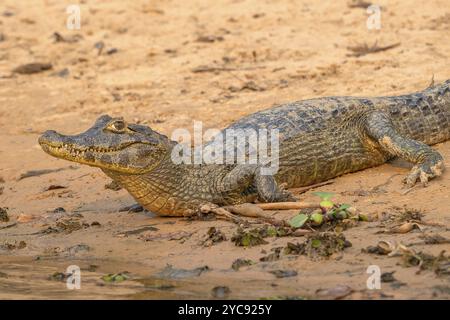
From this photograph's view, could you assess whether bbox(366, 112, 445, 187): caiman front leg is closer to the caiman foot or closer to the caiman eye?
the caiman foot

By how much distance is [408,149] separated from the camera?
7.44 m

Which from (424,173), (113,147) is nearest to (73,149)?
(113,147)

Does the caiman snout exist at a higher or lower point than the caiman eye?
lower

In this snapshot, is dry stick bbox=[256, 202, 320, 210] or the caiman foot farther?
the caiman foot

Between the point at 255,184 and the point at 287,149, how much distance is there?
51 centimetres

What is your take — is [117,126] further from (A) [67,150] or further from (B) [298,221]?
(B) [298,221]

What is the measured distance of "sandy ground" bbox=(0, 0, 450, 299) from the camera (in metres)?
5.85

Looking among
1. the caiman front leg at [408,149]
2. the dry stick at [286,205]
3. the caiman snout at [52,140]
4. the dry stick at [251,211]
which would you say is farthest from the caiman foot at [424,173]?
the caiman snout at [52,140]

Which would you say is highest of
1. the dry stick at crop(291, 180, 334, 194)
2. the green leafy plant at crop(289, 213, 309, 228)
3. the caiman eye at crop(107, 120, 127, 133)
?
the caiman eye at crop(107, 120, 127, 133)

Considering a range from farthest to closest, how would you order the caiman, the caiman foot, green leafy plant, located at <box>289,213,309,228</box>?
the caiman foot < the caiman < green leafy plant, located at <box>289,213,309,228</box>

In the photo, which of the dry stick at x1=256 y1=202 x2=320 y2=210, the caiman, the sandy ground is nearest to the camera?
the sandy ground

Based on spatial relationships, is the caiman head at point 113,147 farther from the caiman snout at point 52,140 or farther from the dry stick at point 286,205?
the dry stick at point 286,205

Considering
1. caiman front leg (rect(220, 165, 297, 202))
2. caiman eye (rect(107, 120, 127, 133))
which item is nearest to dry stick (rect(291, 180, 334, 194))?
caiman front leg (rect(220, 165, 297, 202))
